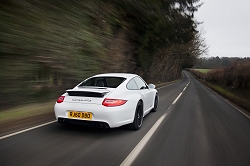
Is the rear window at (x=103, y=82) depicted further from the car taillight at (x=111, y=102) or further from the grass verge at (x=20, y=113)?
the grass verge at (x=20, y=113)

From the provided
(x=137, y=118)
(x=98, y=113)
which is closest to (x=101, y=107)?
(x=98, y=113)

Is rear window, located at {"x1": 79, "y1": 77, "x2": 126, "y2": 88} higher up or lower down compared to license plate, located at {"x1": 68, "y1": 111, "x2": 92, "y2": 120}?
higher up

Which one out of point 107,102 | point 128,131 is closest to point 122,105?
point 107,102

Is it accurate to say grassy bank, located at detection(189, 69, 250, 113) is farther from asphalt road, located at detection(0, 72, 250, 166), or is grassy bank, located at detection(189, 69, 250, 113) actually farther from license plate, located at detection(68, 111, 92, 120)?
license plate, located at detection(68, 111, 92, 120)

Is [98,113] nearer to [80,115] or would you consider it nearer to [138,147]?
[80,115]

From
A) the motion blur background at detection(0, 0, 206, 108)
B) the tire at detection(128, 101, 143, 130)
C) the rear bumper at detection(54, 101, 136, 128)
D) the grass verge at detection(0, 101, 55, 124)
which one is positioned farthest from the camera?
the motion blur background at detection(0, 0, 206, 108)

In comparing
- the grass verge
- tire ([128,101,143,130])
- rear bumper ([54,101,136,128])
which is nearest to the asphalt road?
tire ([128,101,143,130])

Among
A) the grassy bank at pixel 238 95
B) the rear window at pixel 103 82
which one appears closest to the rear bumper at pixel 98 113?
the rear window at pixel 103 82

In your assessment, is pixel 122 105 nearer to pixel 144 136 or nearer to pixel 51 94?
pixel 144 136

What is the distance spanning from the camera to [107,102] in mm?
4441

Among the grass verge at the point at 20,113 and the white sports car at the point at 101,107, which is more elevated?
the white sports car at the point at 101,107

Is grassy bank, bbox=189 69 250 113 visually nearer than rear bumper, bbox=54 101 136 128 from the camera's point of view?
No

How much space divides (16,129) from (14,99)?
2.88 m

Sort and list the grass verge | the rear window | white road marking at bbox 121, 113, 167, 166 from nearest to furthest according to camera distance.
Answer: white road marking at bbox 121, 113, 167, 166 → the rear window → the grass verge
